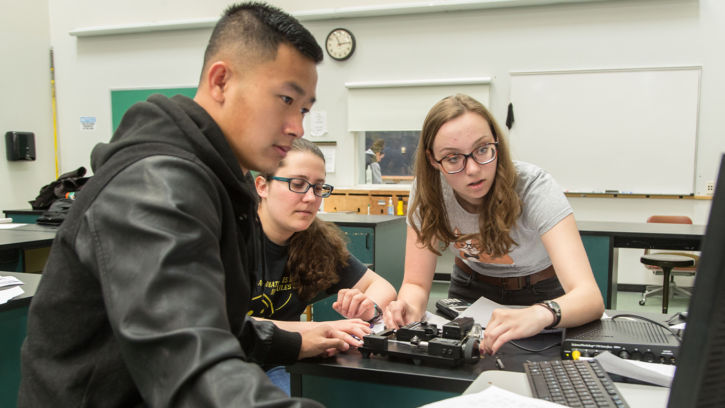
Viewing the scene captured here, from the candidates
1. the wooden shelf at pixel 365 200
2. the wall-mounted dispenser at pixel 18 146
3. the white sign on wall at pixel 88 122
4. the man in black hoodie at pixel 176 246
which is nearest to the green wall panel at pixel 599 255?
the wooden shelf at pixel 365 200

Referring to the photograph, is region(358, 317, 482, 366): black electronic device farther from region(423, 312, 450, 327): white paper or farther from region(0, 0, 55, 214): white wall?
region(0, 0, 55, 214): white wall

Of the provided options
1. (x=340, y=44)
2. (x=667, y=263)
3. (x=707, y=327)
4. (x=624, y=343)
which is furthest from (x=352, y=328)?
(x=340, y=44)

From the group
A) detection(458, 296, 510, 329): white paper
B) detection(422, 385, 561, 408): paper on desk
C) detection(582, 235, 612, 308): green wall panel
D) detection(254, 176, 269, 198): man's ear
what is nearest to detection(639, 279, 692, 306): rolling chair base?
detection(582, 235, 612, 308): green wall panel

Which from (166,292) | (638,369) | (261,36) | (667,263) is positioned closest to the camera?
(166,292)

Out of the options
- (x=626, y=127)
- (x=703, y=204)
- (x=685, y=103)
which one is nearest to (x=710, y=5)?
(x=685, y=103)

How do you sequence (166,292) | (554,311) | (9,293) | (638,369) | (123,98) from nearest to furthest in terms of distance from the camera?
(166,292) < (638,369) < (554,311) < (9,293) < (123,98)

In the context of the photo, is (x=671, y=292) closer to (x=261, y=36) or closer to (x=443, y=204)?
(x=443, y=204)

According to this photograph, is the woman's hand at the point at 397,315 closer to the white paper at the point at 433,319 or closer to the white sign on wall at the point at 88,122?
the white paper at the point at 433,319

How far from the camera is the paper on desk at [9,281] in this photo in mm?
1524

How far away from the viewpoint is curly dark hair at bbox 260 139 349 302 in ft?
4.88

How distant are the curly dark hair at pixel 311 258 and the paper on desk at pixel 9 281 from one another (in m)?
0.88

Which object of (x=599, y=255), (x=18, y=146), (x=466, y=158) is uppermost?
(x=18, y=146)

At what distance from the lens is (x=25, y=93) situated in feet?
18.1

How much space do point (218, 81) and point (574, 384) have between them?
0.73 meters
